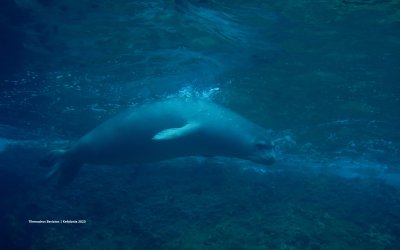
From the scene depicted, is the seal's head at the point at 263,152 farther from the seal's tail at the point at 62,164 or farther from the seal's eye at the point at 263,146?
the seal's tail at the point at 62,164

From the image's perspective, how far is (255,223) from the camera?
7.37 meters

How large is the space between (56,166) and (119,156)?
199 centimetres

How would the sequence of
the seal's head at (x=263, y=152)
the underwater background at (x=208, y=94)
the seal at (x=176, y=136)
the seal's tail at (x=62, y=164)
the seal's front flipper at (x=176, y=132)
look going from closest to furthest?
1. the underwater background at (x=208, y=94)
2. the seal's front flipper at (x=176, y=132)
3. the seal's head at (x=263, y=152)
4. the seal at (x=176, y=136)
5. the seal's tail at (x=62, y=164)

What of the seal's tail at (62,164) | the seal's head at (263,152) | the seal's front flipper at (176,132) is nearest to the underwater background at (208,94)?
the seal's tail at (62,164)

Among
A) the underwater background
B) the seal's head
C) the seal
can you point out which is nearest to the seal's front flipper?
the seal

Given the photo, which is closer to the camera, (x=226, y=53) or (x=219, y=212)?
(x=219, y=212)

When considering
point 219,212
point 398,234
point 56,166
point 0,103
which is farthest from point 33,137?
point 398,234

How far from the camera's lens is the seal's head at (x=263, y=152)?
26.9 ft

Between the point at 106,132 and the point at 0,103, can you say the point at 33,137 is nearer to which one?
the point at 0,103

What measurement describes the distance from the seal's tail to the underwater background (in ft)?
1.24

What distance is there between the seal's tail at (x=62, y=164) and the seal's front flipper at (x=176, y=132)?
10.6ft

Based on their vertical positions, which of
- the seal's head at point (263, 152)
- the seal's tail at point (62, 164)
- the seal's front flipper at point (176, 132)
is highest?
the seal's front flipper at point (176, 132)

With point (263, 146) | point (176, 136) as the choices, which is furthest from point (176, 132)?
point (263, 146)

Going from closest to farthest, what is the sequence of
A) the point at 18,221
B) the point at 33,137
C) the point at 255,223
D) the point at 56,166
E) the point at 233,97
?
the point at 255,223
the point at 18,221
the point at 56,166
the point at 233,97
the point at 33,137
